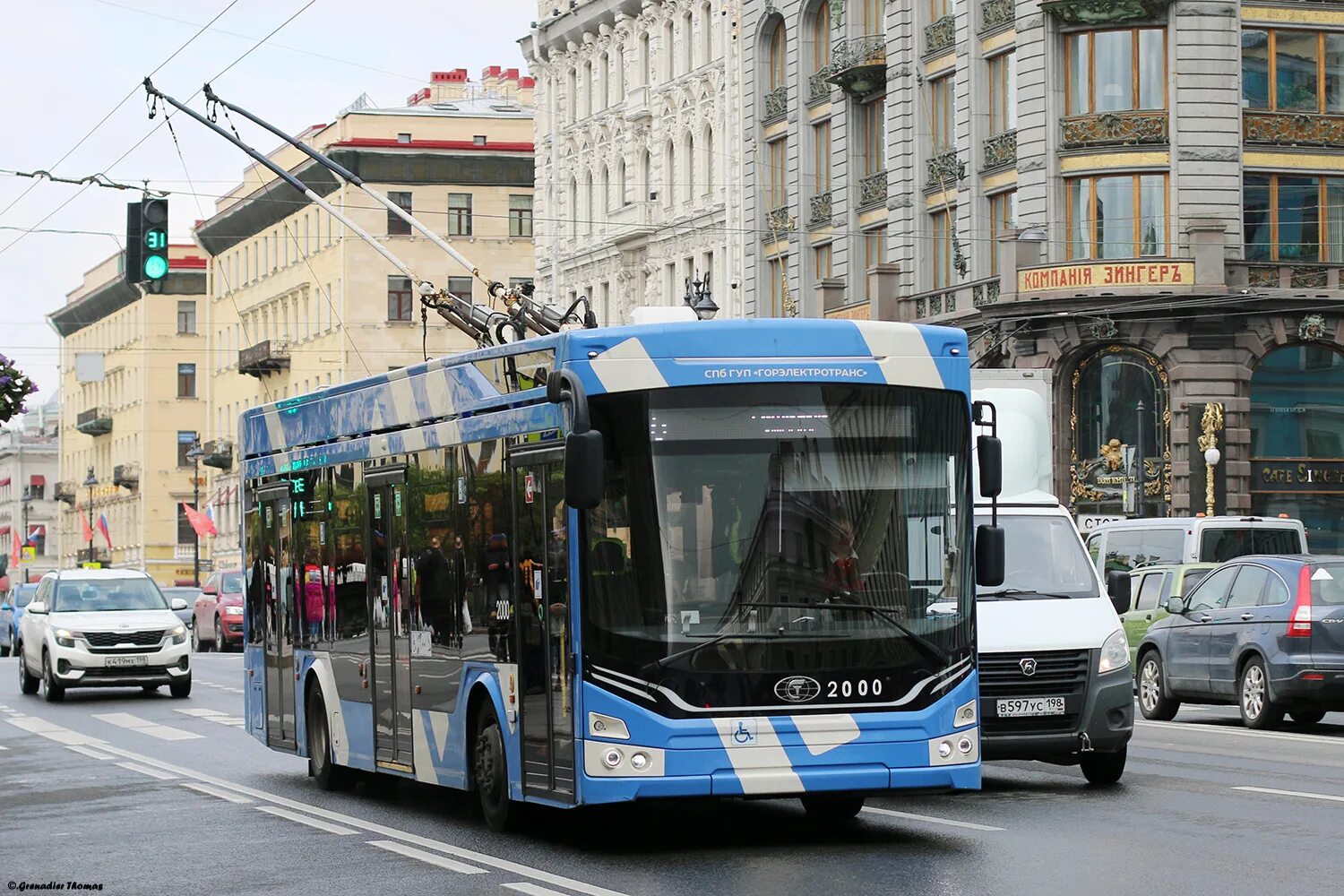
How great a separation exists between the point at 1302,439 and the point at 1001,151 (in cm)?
821

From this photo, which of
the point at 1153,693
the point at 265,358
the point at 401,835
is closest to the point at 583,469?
the point at 401,835

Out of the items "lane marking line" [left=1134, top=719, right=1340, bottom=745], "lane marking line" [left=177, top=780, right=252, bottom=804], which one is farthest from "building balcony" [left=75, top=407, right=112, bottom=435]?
"lane marking line" [left=177, top=780, right=252, bottom=804]

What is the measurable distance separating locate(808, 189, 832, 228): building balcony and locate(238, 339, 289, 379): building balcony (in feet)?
131

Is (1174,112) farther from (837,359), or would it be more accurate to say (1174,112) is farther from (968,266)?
(837,359)

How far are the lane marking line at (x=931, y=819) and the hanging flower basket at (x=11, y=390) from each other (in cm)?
1158

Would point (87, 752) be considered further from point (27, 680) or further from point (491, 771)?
point (27, 680)

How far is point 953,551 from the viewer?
13375mm

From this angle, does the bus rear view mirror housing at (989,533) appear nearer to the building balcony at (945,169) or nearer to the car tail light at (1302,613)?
the car tail light at (1302,613)

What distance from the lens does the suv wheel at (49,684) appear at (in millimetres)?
32438

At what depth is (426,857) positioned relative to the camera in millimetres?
13328

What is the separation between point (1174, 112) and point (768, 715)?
120 feet

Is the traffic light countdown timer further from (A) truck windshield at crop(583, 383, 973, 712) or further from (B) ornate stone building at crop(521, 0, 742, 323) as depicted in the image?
(B) ornate stone building at crop(521, 0, 742, 323)

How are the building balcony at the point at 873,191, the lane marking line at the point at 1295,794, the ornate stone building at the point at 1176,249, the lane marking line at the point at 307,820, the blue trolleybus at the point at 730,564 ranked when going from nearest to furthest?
the blue trolleybus at the point at 730,564, the lane marking line at the point at 307,820, the lane marking line at the point at 1295,794, the ornate stone building at the point at 1176,249, the building balcony at the point at 873,191

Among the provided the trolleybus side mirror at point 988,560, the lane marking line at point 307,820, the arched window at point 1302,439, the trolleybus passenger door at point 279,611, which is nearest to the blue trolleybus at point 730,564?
the trolleybus side mirror at point 988,560
